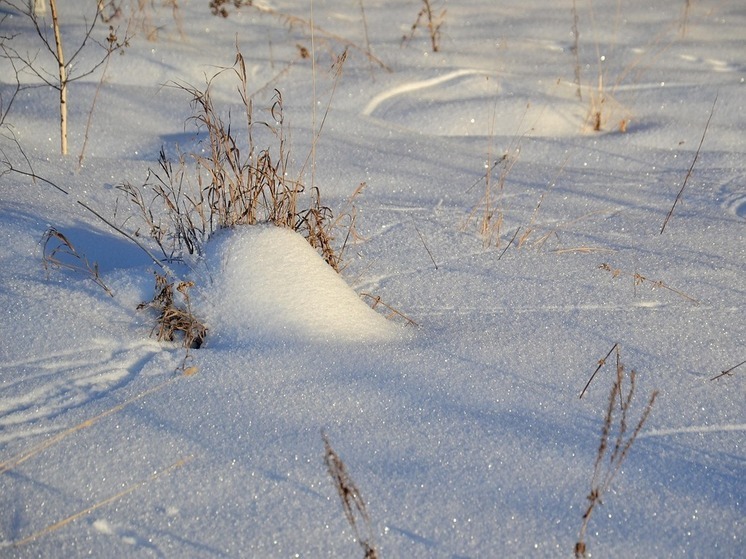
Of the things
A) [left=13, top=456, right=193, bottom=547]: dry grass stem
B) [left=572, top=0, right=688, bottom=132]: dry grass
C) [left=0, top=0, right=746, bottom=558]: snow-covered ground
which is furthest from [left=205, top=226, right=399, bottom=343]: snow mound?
[left=572, top=0, right=688, bottom=132]: dry grass

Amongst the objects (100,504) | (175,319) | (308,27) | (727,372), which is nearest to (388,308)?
(175,319)

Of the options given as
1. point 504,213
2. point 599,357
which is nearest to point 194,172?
point 504,213

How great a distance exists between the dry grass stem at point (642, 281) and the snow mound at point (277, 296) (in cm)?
66

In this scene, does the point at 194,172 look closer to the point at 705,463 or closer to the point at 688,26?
the point at 705,463

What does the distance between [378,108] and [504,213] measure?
4.43 feet

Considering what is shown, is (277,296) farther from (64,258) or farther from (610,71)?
(610,71)

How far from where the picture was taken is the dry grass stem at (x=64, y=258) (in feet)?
6.34

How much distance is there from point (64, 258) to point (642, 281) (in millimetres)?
1504

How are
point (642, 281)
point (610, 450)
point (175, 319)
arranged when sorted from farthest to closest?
point (642, 281), point (175, 319), point (610, 450)

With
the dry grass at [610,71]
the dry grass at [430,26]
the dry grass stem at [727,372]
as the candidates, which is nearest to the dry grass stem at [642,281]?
the dry grass stem at [727,372]

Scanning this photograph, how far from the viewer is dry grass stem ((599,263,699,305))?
2076 mm

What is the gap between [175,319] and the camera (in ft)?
6.01

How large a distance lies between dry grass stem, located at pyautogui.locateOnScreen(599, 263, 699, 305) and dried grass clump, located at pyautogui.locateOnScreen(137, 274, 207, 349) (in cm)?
110

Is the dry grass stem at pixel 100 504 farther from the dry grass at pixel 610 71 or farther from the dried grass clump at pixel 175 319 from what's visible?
the dry grass at pixel 610 71
